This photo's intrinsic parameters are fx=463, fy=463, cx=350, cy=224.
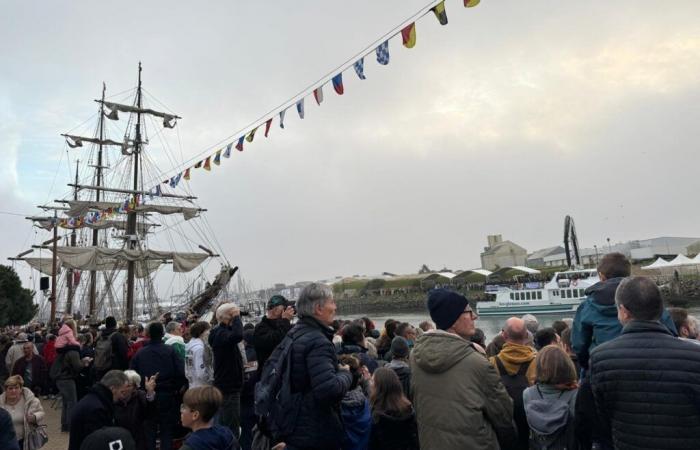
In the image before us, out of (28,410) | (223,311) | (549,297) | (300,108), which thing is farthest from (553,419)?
(549,297)

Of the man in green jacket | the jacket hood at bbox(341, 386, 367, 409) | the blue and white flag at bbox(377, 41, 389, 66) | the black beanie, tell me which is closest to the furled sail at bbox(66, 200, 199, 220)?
the blue and white flag at bbox(377, 41, 389, 66)

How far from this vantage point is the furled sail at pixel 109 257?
1181 inches

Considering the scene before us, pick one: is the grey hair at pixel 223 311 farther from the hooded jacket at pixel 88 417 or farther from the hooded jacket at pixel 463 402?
the hooded jacket at pixel 463 402

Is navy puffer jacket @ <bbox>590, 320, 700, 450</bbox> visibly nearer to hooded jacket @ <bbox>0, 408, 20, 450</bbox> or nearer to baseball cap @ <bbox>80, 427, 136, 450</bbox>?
baseball cap @ <bbox>80, 427, 136, 450</bbox>

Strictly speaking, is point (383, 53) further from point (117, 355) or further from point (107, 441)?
point (107, 441)

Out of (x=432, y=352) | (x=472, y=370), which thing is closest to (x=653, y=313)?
(x=472, y=370)

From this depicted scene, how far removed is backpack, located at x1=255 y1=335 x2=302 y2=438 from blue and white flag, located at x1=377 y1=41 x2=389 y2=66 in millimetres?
6655

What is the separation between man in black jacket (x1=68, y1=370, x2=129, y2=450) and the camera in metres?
3.54

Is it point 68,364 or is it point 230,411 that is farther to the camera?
point 68,364

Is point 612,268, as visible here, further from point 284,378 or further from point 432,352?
point 284,378

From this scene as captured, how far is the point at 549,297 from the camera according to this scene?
1666 inches

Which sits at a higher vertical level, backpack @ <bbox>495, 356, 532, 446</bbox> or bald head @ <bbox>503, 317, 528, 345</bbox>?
bald head @ <bbox>503, 317, 528, 345</bbox>

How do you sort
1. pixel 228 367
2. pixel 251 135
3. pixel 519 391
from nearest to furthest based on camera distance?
pixel 519 391
pixel 228 367
pixel 251 135

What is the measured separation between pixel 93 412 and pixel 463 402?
2.81 meters
